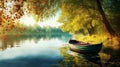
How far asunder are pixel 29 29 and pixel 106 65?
88290 mm

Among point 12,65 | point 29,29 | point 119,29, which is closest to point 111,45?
point 119,29

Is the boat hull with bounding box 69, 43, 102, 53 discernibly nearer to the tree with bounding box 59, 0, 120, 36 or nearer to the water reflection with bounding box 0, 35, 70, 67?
the water reflection with bounding box 0, 35, 70, 67

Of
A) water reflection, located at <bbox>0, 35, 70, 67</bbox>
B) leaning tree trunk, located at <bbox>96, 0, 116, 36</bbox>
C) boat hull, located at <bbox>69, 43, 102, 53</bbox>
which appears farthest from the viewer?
leaning tree trunk, located at <bbox>96, 0, 116, 36</bbox>

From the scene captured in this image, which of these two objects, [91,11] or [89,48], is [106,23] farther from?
[89,48]

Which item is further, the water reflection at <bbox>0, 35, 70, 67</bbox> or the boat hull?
the boat hull

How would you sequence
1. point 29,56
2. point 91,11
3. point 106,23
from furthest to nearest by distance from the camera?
point 91,11
point 29,56
point 106,23

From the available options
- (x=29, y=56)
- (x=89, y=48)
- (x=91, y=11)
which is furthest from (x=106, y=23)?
(x=29, y=56)

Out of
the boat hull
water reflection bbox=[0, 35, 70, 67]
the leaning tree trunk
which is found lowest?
water reflection bbox=[0, 35, 70, 67]

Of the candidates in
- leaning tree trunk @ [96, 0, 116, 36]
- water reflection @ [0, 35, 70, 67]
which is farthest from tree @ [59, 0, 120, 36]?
water reflection @ [0, 35, 70, 67]

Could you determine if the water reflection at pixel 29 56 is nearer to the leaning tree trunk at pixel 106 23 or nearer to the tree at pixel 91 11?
the tree at pixel 91 11

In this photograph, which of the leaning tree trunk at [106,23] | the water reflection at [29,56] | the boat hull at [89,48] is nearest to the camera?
the water reflection at [29,56]

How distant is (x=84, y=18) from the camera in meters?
23.9

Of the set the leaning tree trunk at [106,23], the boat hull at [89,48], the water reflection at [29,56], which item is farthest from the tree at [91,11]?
the water reflection at [29,56]

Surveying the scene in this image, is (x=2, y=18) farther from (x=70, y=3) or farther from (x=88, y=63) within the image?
(x=70, y=3)
